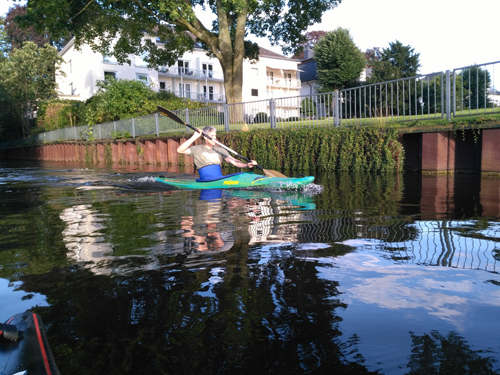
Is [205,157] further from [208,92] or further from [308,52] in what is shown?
[308,52]

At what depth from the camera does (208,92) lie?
54500 mm

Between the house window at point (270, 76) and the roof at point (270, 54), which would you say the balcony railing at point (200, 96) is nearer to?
the house window at point (270, 76)

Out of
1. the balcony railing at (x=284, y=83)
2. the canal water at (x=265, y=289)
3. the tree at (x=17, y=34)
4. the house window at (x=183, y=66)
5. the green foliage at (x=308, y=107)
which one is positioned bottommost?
the canal water at (x=265, y=289)

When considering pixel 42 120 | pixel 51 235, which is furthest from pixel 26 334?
pixel 42 120

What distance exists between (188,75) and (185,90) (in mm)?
1763

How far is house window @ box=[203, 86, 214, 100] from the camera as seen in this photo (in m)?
54.0

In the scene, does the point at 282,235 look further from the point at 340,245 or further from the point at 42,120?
the point at 42,120

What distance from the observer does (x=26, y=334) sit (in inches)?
80.0

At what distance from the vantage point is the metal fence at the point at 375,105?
1023cm

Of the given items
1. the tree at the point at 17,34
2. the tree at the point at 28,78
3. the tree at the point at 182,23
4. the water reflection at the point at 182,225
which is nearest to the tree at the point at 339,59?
the tree at the point at 182,23

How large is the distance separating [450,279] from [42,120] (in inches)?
1693

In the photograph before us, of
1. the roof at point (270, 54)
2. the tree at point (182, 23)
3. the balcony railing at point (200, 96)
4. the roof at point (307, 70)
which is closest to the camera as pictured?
the tree at point (182, 23)

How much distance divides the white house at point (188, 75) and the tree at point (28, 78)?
2.27 metres

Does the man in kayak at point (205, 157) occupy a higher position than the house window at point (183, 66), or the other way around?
the house window at point (183, 66)
